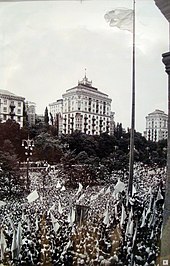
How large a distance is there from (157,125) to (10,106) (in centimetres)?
87

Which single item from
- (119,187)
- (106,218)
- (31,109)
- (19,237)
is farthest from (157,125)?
(19,237)

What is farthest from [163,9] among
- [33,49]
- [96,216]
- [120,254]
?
[120,254]

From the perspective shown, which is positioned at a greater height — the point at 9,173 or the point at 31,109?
the point at 31,109

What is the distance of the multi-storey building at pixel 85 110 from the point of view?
90.7 inches

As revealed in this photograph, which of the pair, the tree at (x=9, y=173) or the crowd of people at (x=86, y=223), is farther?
the tree at (x=9, y=173)

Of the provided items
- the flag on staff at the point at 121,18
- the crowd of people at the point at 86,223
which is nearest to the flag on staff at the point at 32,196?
the crowd of people at the point at 86,223

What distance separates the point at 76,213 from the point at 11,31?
1142 mm

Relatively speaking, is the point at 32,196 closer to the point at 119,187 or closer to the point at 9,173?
the point at 9,173

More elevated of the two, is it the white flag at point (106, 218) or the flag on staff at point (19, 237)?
the white flag at point (106, 218)

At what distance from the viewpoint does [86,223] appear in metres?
2.24

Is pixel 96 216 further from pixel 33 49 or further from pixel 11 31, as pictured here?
pixel 11 31

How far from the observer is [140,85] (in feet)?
7.35

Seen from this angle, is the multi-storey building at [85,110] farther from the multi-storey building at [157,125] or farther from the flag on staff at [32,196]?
the flag on staff at [32,196]

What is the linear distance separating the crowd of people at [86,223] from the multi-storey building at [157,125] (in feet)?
0.58
